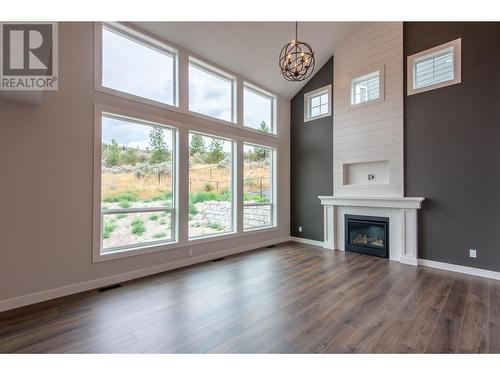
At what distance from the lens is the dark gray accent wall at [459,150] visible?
3695 mm

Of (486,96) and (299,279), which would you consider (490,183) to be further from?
(299,279)

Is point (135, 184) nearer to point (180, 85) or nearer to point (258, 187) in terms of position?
point (180, 85)

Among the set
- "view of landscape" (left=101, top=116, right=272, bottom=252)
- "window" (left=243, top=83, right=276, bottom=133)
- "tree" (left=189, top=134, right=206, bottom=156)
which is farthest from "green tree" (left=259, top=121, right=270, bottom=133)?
"tree" (left=189, top=134, right=206, bottom=156)

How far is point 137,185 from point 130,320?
6.70 feet

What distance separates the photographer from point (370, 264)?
14.4 feet

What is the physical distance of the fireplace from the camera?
481cm

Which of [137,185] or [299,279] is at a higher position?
[137,185]

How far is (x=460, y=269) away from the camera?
3.94 meters

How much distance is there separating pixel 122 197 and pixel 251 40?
3653 millimetres

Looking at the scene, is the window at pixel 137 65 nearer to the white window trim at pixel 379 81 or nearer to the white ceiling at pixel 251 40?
the white ceiling at pixel 251 40

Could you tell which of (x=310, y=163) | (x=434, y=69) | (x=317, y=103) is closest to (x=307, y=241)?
(x=310, y=163)

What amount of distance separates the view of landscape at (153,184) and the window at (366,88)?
8.91 feet
